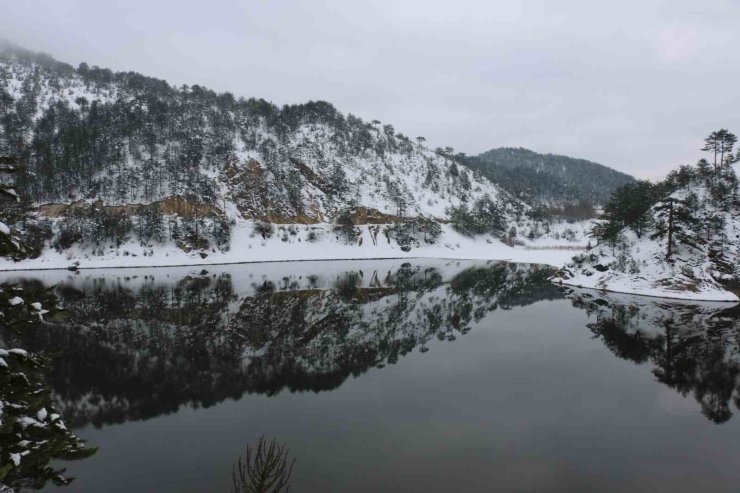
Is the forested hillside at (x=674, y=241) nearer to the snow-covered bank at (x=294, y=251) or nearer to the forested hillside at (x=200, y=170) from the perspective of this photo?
the snow-covered bank at (x=294, y=251)

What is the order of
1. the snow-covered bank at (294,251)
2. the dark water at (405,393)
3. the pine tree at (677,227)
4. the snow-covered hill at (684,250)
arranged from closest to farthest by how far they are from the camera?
the dark water at (405,393) < the snow-covered hill at (684,250) < the pine tree at (677,227) < the snow-covered bank at (294,251)

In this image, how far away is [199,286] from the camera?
61188 mm

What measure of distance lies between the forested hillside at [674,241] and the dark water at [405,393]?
29.9 feet

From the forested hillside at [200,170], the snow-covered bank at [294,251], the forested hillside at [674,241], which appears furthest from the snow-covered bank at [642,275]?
the forested hillside at [200,170]

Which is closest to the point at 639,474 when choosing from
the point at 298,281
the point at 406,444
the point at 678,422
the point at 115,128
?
the point at 678,422

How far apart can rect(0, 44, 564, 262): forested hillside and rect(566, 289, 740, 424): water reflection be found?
77788mm

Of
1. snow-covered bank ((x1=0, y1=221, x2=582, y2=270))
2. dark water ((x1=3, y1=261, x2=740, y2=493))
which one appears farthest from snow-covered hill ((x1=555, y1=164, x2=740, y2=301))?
snow-covered bank ((x1=0, y1=221, x2=582, y2=270))

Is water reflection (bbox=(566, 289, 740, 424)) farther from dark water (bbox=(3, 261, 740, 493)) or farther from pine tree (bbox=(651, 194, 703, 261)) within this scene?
pine tree (bbox=(651, 194, 703, 261))

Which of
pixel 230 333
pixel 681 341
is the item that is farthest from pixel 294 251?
pixel 681 341

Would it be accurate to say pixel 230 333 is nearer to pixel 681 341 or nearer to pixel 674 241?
pixel 681 341

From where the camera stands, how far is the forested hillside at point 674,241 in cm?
5328

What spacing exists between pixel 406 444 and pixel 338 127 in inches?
6767

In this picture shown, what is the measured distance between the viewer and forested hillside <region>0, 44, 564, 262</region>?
102562mm

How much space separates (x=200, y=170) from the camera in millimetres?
127312
